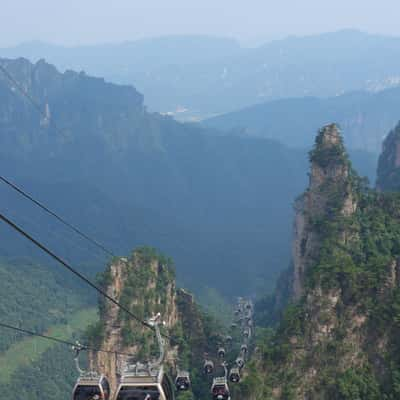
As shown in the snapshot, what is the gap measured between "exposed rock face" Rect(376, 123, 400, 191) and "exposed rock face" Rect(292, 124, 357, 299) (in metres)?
24.2

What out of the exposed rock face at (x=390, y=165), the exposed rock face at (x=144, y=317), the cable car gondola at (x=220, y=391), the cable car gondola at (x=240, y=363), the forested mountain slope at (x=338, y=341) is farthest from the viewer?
the exposed rock face at (x=390, y=165)

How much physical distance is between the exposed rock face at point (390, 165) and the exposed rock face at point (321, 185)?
24184mm

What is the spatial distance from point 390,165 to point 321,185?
34.7 m

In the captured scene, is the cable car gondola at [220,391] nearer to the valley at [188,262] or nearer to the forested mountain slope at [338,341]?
the valley at [188,262]

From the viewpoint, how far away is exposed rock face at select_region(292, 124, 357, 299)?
54969mm

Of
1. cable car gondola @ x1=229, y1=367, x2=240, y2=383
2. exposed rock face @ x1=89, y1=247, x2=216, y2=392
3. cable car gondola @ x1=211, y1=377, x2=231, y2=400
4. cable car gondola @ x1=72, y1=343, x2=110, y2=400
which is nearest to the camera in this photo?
cable car gondola @ x1=72, y1=343, x2=110, y2=400

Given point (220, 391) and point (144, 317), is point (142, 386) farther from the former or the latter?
point (144, 317)

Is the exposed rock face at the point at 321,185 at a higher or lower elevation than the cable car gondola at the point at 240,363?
higher

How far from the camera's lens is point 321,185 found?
56719mm

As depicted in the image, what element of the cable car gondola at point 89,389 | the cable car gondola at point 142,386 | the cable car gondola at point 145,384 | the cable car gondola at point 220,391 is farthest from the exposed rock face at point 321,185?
the cable car gondola at point 142,386

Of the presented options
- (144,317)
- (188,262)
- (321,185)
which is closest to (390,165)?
(321,185)

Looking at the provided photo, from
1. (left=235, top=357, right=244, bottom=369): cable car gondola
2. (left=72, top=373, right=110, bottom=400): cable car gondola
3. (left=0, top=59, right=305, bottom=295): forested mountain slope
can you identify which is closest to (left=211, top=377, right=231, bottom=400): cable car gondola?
(left=72, top=373, right=110, bottom=400): cable car gondola

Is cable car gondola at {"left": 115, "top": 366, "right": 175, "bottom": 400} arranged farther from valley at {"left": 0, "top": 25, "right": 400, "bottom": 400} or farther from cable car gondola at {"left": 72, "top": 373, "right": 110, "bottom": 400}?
cable car gondola at {"left": 72, "top": 373, "right": 110, "bottom": 400}

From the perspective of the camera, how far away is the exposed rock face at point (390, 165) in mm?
81744
